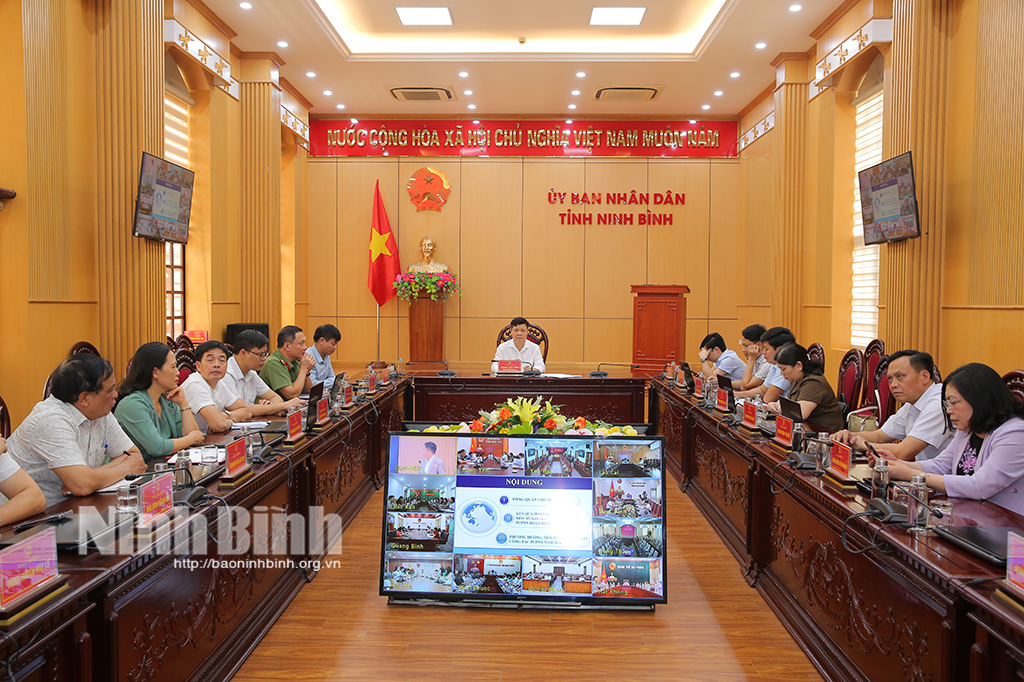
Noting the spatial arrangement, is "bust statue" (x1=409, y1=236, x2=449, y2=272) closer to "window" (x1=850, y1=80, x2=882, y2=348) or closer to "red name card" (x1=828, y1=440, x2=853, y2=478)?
"window" (x1=850, y1=80, x2=882, y2=348)

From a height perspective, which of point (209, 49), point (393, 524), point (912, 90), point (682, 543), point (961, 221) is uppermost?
point (209, 49)

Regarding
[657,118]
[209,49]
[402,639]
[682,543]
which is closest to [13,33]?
[209,49]

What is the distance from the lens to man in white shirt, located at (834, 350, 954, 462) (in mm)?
2684

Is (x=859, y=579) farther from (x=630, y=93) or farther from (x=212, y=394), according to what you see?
(x=630, y=93)

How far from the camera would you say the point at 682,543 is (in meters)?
3.58

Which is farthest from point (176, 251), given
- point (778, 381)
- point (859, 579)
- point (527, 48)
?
point (859, 579)

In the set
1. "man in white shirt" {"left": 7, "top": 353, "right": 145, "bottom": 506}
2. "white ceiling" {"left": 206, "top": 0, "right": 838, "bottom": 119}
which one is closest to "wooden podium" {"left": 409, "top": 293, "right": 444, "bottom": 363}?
"white ceiling" {"left": 206, "top": 0, "right": 838, "bottom": 119}

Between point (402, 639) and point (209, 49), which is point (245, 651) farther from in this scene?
point (209, 49)

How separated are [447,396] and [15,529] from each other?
4100mm

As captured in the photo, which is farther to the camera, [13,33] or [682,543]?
[13,33]

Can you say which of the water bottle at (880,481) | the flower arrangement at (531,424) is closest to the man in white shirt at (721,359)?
the flower arrangement at (531,424)

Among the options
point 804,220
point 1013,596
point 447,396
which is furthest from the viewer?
point 804,220

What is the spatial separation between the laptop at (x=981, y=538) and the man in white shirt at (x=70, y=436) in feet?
8.05

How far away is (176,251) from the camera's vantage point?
21.8 ft
